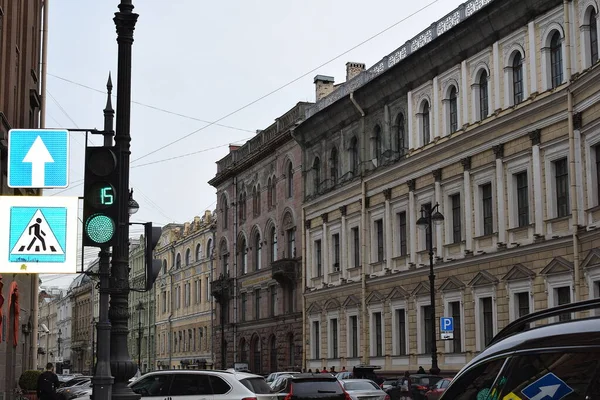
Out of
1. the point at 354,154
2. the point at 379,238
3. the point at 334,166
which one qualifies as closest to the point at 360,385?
the point at 379,238

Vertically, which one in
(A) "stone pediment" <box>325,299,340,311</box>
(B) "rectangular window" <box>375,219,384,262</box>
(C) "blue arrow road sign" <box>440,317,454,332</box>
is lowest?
(C) "blue arrow road sign" <box>440,317,454,332</box>

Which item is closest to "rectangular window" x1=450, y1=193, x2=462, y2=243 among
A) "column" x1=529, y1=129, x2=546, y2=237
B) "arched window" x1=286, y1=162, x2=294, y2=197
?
"column" x1=529, y1=129, x2=546, y2=237

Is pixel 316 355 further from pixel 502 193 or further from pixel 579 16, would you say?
pixel 579 16

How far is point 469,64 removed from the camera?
3872cm

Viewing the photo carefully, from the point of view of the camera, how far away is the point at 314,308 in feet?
178

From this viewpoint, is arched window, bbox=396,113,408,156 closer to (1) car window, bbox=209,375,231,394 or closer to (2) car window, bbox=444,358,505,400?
(1) car window, bbox=209,375,231,394

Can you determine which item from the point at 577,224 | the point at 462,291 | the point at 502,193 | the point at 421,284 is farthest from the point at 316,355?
the point at 577,224

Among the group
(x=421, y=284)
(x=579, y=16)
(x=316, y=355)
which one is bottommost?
(x=316, y=355)

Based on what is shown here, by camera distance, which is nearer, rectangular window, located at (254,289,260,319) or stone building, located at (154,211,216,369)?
rectangular window, located at (254,289,260,319)

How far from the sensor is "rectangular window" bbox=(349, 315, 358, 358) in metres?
48.2

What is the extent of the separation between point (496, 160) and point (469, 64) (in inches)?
182

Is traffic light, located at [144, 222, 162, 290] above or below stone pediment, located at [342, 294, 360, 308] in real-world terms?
below

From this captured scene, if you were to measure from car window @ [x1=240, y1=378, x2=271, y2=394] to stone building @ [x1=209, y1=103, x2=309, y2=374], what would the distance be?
37.7 m

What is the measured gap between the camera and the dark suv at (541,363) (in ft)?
14.1
